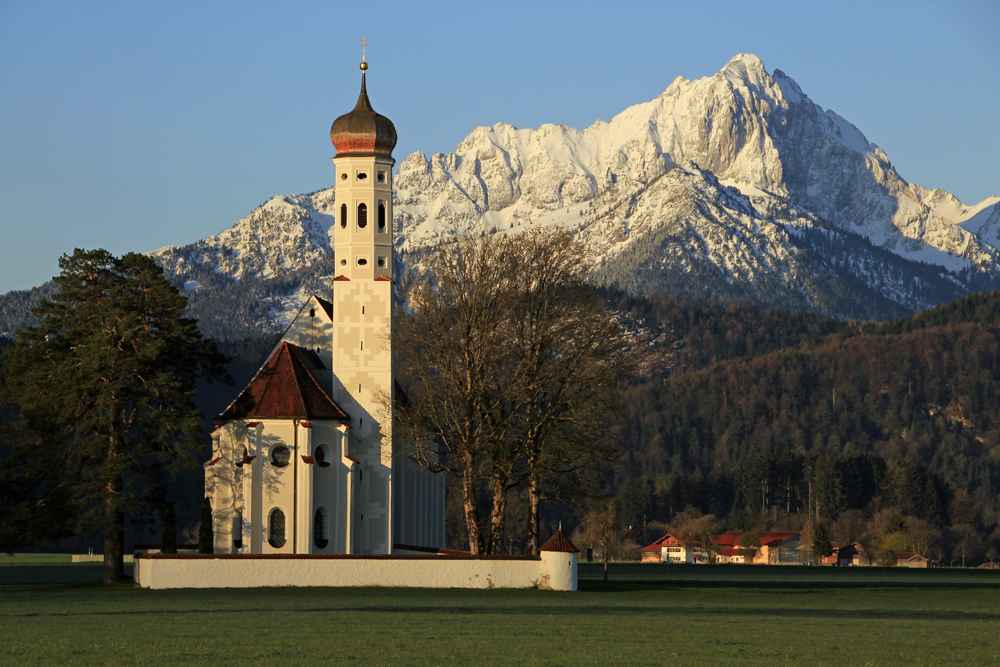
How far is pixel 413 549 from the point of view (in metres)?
75.6

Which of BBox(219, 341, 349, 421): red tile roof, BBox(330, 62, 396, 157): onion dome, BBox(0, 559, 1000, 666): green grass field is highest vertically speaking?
BBox(330, 62, 396, 157): onion dome

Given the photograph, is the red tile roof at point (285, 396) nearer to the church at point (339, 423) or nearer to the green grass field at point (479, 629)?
the church at point (339, 423)

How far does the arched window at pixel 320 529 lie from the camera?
2810 inches

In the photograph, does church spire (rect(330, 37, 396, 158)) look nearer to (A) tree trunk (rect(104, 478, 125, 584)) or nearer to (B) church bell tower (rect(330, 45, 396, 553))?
(B) church bell tower (rect(330, 45, 396, 553))

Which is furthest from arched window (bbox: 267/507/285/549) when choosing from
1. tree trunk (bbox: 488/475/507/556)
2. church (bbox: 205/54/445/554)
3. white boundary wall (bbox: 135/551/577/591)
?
white boundary wall (bbox: 135/551/577/591)

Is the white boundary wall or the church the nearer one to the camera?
the white boundary wall

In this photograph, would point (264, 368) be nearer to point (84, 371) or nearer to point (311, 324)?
point (311, 324)

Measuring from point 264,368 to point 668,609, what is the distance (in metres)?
32.8

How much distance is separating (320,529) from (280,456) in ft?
13.8

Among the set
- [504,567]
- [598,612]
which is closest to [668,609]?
[598,612]

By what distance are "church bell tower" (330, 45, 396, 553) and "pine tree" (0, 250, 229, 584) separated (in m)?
10.2

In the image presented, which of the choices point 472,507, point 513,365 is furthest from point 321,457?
point 513,365

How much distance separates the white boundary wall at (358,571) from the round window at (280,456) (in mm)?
14089

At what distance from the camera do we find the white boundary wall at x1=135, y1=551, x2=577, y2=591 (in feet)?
186
